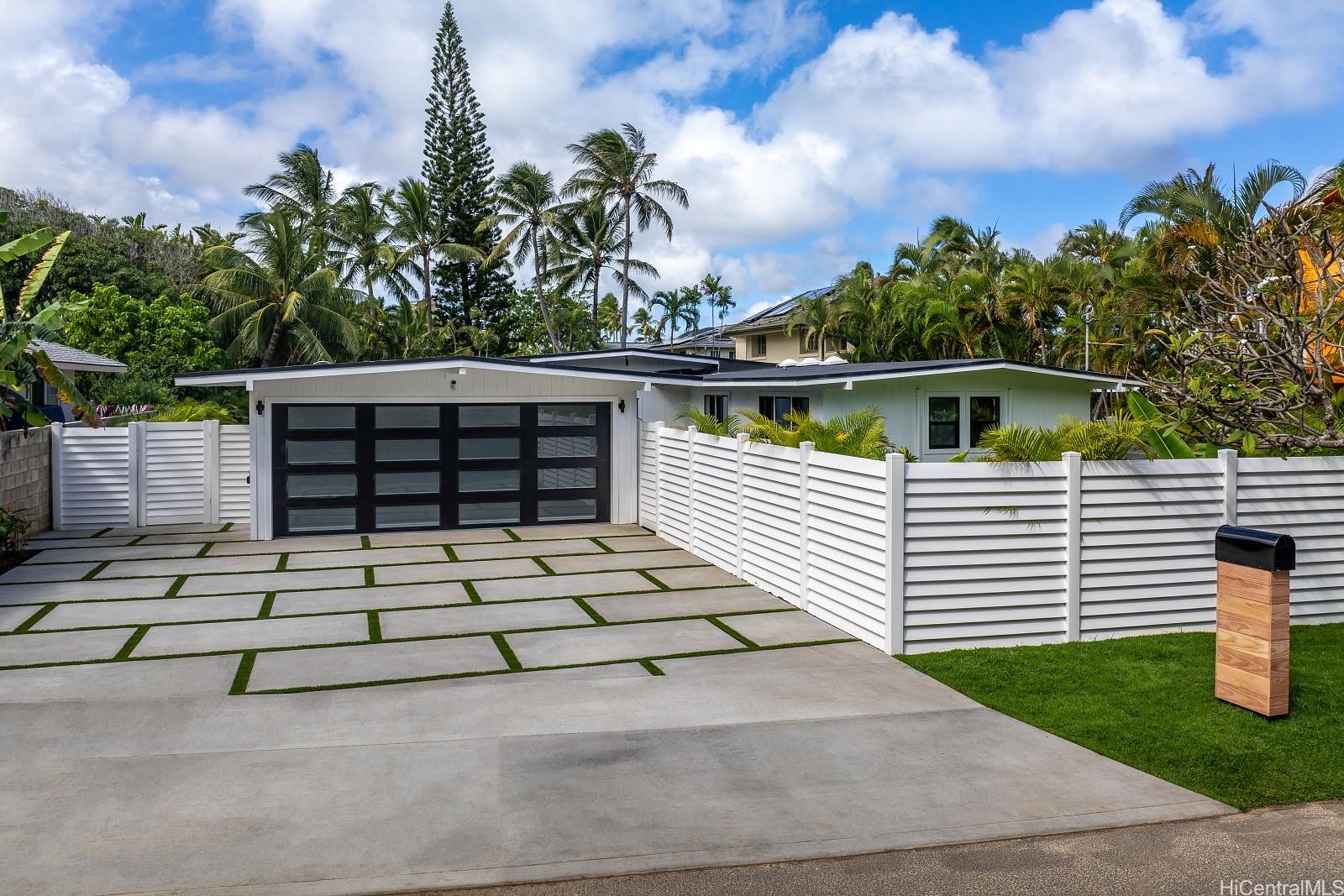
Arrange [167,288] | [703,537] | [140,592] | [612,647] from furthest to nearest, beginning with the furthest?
[167,288] < [703,537] < [140,592] < [612,647]

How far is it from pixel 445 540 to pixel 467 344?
2910 centimetres

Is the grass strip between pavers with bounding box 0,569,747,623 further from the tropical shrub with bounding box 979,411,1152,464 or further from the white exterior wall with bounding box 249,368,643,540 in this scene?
the white exterior wall with bounding box 249,368,643,540

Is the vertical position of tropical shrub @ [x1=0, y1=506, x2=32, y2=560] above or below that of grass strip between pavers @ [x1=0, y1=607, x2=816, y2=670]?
above

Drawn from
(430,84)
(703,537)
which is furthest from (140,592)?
(430,84)

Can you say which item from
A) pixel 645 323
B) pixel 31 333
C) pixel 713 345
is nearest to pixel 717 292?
pixel 645 323

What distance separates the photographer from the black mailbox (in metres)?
5.85

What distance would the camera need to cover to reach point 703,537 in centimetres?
1228

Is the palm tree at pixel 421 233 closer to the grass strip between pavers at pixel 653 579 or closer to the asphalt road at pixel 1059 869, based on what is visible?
the grass strip between pavers at pixel 653 579

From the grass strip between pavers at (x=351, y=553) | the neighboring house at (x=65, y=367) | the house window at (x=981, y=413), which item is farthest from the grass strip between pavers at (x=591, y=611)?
the neighboring house at (x=65, y=367)

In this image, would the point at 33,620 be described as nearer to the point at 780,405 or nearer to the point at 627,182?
the point at 780,405

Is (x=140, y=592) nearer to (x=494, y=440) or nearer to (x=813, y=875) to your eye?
(x=494, y=440)

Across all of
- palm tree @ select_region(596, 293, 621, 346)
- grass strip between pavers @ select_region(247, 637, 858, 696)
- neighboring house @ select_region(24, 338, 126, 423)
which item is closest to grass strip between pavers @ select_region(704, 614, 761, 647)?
grass strip between pavers @ select_region(247, 637, 858, 696)

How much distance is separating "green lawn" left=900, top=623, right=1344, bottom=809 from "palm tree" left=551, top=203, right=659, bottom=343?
108ft

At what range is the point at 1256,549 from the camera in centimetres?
594
